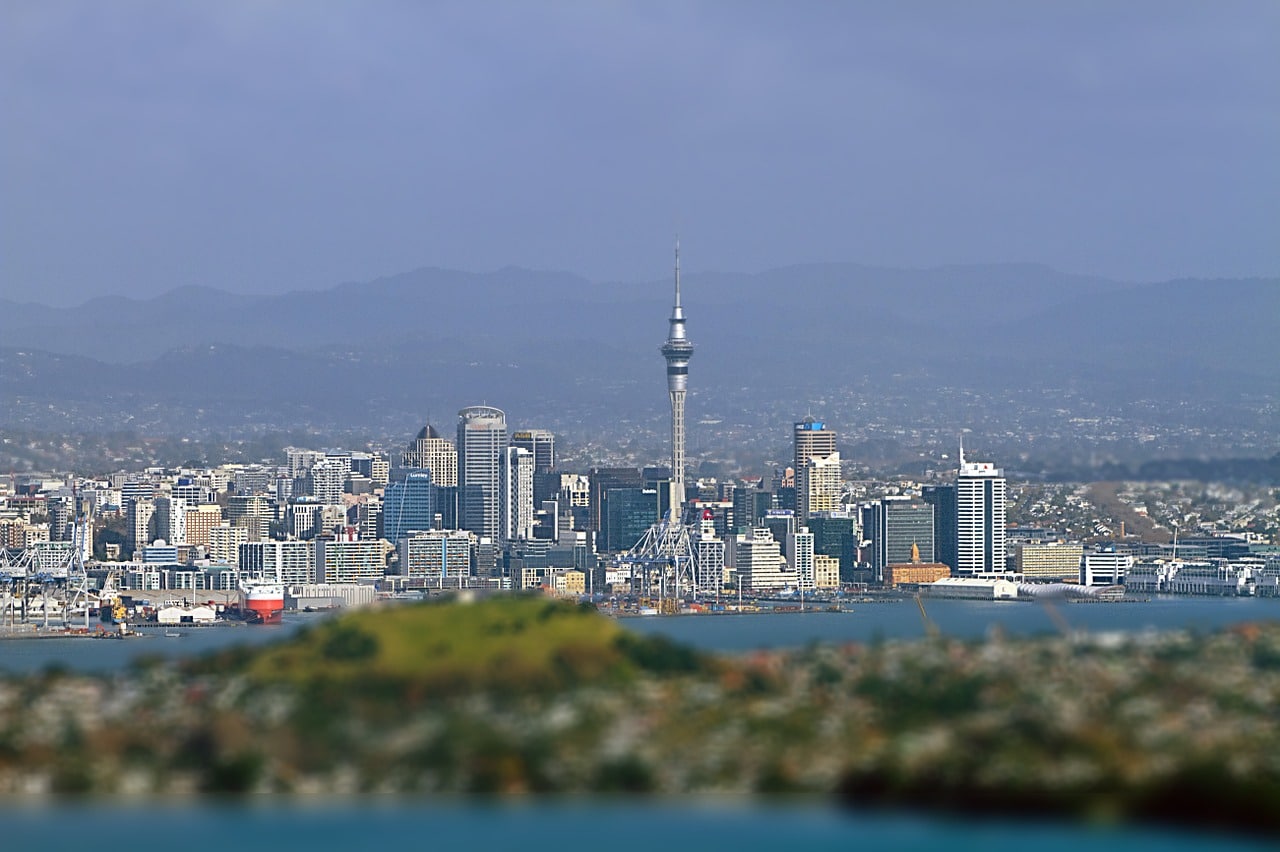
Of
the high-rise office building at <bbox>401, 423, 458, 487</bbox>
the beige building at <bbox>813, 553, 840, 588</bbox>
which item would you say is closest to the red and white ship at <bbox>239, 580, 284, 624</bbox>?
the beige building at <bbox>813, 553, 840, 588</bbox>

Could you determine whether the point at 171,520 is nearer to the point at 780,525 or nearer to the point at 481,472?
the point at 481,472

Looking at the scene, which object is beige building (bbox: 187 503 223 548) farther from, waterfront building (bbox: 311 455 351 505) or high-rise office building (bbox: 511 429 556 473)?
high-rise office building (bbox: 511 429 556 473)

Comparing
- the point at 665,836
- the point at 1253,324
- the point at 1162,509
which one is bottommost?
the point at 665,836

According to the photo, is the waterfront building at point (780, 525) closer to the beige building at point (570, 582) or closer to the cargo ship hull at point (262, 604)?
the beige building at point (570, 582)

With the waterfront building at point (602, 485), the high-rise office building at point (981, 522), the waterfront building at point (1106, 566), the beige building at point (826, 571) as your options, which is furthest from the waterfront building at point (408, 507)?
the waterfront building at point (1106, 566)

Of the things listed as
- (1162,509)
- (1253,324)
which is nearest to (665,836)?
(1162,509)

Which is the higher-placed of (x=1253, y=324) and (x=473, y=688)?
(x=1253, y=324)

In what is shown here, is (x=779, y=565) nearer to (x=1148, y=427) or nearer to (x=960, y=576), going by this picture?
(x=960, y=576)
